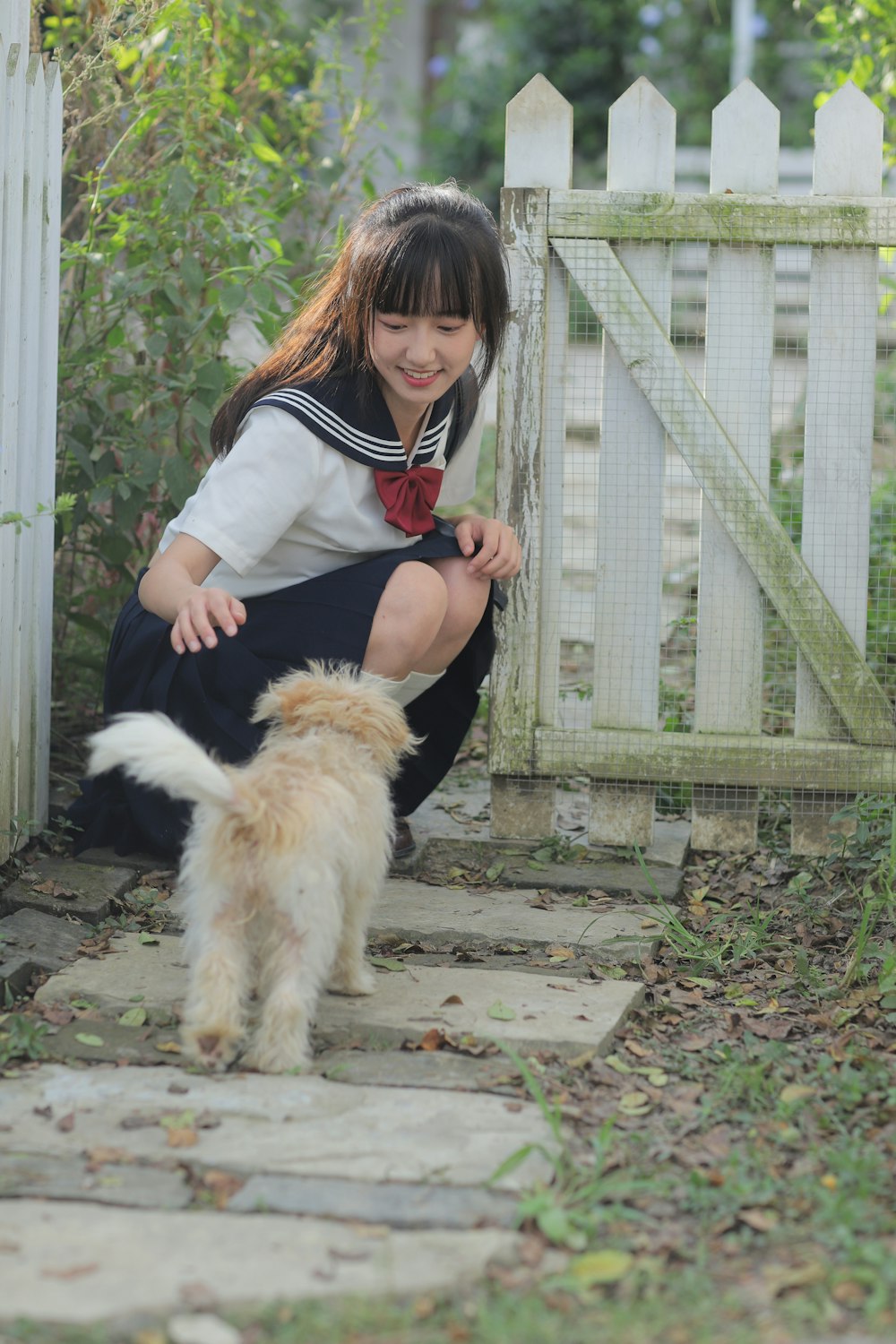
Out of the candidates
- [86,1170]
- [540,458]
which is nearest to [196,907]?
[86,1170]

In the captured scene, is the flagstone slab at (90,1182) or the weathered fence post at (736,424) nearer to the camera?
the flagstone slab at (90,1182)

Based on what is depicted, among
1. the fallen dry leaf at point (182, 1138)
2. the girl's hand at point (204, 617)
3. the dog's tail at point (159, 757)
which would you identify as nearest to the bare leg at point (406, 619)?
the girl's hand at point (204, 617)

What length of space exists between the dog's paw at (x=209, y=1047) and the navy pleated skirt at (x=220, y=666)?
96cm

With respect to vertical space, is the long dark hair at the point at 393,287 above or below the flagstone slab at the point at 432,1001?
above

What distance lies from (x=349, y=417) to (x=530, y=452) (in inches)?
25.0

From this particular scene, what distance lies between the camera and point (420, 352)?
2.98 metres

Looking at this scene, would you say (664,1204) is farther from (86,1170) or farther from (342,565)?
(342,565)

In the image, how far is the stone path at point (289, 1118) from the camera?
70.0 inches

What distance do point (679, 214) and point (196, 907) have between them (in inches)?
84.3

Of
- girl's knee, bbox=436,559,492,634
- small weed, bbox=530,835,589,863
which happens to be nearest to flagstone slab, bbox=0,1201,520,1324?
girl's knee, bbox=436,559,492,634

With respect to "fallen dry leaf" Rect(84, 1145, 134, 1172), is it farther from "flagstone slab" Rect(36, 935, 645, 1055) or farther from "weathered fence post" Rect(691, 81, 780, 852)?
"weathered fence post" Rect(691, 81, 780, 852)

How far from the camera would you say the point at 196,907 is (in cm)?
237

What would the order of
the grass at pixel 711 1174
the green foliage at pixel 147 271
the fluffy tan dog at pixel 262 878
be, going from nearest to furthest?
1. the grass at pixel 711 1174
2. the fluffy tan dog at pixel 262 878
3. the green foliage at pixel 147 271

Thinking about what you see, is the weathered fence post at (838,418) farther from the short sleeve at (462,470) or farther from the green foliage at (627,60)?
the green foliage at (627,60)
